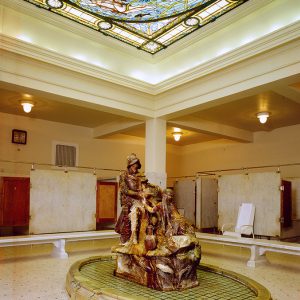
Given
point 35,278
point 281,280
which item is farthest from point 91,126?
point 281,280

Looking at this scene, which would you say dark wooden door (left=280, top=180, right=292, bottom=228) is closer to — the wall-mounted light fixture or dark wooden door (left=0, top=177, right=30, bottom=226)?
the wall-mounted light fixture

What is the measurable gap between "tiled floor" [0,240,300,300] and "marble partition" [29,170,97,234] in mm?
519

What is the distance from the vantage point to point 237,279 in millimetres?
4395

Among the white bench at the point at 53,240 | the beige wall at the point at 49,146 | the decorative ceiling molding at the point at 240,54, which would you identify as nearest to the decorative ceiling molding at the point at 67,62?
the decorative ceiling molding at the point at 240,54

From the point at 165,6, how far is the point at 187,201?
6334 mm

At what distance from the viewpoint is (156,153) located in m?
8.28

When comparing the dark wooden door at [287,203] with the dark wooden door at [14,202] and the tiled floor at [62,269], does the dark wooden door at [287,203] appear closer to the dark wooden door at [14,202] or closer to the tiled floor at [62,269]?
the tiled floor at [62,269]

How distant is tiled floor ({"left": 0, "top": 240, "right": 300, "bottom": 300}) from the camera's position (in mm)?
4293

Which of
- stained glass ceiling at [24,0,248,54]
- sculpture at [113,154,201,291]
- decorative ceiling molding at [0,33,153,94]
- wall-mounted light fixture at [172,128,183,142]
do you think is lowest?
sculpture at [113,154,201,291]

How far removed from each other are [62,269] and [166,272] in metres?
2.31

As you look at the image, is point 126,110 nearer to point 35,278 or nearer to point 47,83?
point 47,83

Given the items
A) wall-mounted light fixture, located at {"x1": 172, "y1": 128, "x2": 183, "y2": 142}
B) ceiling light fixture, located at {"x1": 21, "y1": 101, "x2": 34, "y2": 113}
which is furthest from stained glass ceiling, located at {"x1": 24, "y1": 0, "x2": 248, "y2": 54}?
wall-mounted light fixture, located at {"x1": 172, "y1": 128, "x2": 183, "y2": 142}

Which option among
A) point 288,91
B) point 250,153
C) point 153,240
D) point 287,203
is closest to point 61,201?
point 153,240

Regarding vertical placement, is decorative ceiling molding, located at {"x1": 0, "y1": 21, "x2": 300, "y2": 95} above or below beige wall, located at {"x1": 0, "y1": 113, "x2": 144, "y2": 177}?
above
